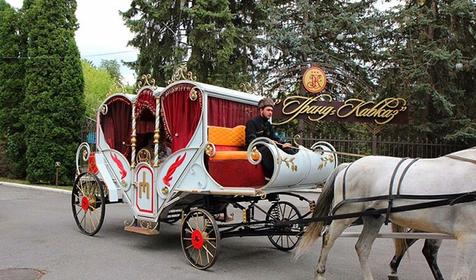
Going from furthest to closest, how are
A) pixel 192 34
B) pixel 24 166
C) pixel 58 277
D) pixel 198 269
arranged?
pixel 24 166 < pixel 192 34 < pixel 198 269 < pixel 58 277

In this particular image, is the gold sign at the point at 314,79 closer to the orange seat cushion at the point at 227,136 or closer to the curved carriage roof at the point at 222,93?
the curved carriage roof at the point at 222,93

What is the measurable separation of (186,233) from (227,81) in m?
11.6

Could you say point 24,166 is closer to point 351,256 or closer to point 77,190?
point 77,190

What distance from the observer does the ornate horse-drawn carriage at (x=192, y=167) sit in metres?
6.62

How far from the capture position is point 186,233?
23.1ft

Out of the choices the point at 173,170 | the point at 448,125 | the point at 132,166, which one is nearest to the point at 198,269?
the point at 173,170

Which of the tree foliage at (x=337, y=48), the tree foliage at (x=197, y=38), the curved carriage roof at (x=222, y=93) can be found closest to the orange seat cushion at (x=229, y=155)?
the curved carriage roof at (x=222, y=93)

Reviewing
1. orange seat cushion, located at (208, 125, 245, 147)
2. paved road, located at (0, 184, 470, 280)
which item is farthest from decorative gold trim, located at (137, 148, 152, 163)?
paved road, located at (0, 184, 470, 280)

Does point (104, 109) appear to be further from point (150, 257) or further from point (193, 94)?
point (150, 257)

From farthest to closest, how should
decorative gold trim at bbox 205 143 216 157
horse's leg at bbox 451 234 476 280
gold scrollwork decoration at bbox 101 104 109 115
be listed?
gold scrollwork decoration at bbox 101 104 109 115 < decorative gold trim at bbox 205 143 216 157 < horse's leg at bbox 451 234 476 280

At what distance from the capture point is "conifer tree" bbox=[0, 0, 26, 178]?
19.9m

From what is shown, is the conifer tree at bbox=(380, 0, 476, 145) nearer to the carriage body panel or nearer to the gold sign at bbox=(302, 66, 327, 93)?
the gold sign at bbox=(302, 66, 327, 93)

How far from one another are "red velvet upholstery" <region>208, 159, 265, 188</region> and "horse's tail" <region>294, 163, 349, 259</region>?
0.96m

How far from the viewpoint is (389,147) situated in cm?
1501
